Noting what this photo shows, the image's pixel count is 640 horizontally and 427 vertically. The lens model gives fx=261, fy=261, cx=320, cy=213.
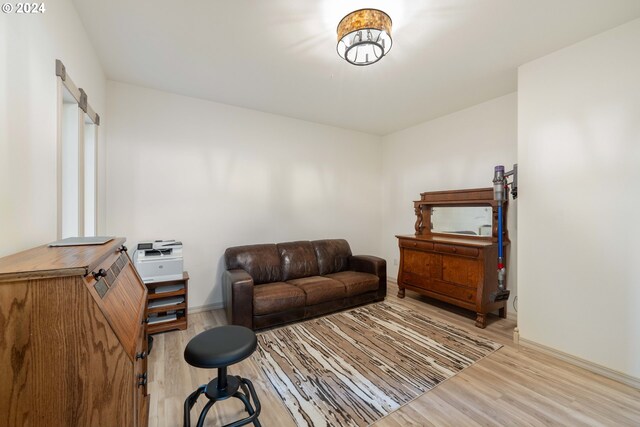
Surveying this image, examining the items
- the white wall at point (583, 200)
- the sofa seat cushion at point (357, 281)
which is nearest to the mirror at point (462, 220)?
the white wall at point (583, 200)

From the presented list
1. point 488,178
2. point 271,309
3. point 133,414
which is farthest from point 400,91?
point 133,414

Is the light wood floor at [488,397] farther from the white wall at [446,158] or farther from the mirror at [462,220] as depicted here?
the mirror at [462,220]

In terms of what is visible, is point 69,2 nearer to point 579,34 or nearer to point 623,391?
point 579,34

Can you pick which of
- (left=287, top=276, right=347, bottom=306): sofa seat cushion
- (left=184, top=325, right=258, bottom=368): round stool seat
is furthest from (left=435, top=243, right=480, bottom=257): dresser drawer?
(left=184, top=325, right=258, bottom=368): round stool seat

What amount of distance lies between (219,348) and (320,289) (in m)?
1.77

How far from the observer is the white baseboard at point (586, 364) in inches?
79.4

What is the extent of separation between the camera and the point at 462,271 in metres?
3.21

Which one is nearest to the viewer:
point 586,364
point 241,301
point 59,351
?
point 59,351

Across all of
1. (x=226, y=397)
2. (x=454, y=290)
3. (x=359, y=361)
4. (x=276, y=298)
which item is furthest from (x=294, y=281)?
(x=454, y=290)

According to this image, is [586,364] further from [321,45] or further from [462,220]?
[321,45]

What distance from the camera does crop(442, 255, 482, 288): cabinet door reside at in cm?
306

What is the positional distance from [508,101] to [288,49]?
9.19 feet

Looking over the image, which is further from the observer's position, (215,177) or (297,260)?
(297,260)

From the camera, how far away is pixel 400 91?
319 cm
